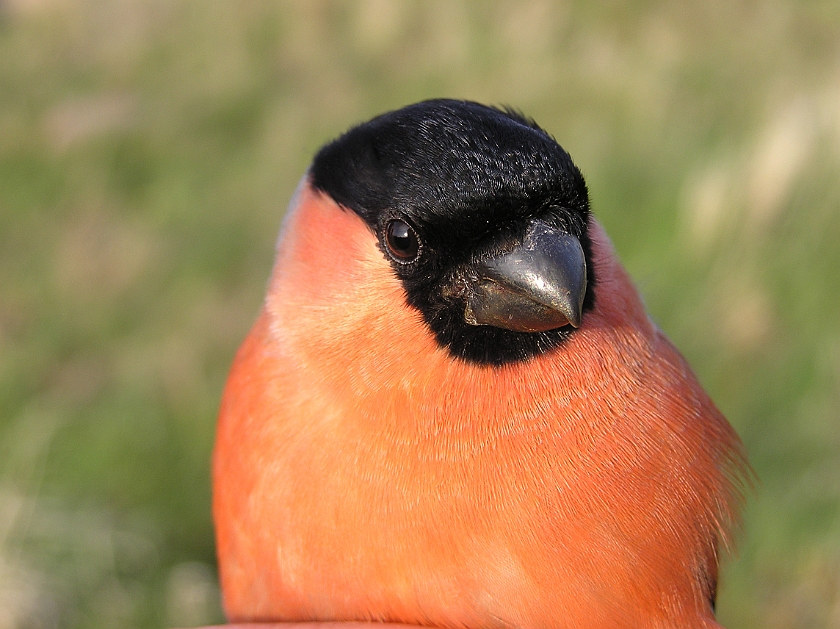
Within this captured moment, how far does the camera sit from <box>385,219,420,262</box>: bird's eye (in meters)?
1.16

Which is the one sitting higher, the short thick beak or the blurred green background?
the short thick beak

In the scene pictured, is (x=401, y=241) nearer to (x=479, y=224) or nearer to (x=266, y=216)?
(x=479, y=224)

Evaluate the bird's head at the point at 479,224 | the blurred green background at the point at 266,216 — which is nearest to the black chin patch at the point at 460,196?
the bird's head at the point at 479,224

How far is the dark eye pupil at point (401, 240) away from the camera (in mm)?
1161

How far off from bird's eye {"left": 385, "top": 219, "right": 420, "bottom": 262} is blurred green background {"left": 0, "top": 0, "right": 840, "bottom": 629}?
73 cm

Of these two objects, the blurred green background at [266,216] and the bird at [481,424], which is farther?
the blurred green background at [266,216]

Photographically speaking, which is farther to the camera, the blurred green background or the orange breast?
the blurred green background

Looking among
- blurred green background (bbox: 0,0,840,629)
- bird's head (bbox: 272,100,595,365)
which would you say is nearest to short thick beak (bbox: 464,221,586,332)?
bird's head (bbox: 272,100,595,365)

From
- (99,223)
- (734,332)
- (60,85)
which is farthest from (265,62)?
(734,332)

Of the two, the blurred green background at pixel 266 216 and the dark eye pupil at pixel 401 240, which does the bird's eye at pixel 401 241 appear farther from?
the blurred green background at pixel 266 216

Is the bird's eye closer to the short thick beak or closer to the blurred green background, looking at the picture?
the short thick beak

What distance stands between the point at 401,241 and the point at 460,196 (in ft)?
0.39

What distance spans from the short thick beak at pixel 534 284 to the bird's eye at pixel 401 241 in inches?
3.7

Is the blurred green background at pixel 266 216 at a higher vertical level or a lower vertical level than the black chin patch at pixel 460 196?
lower
